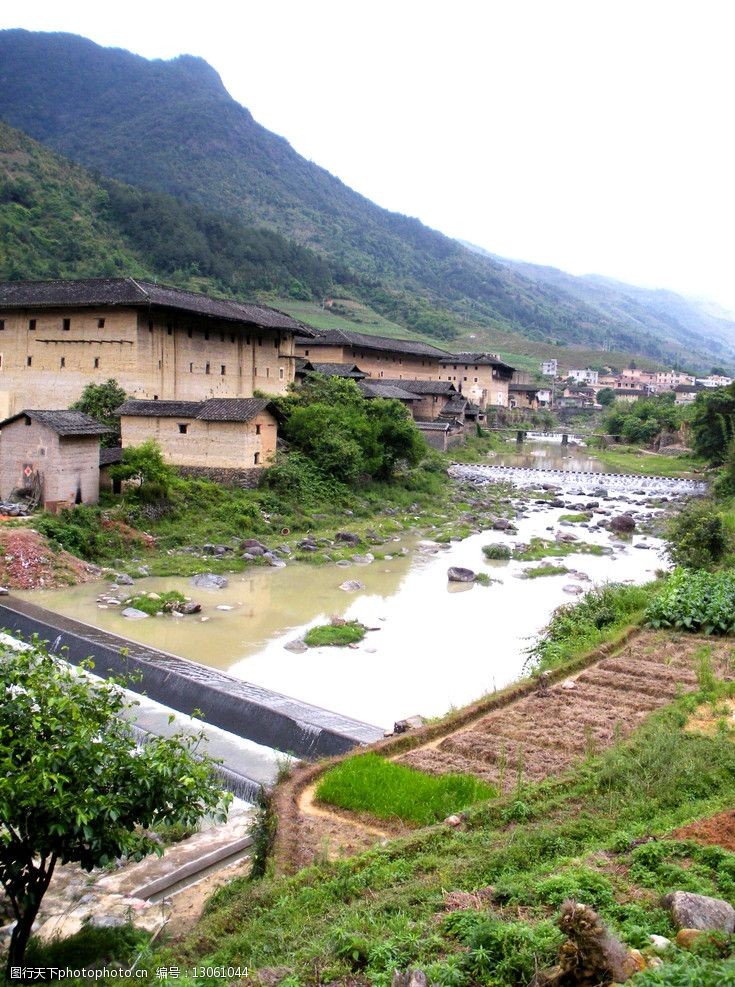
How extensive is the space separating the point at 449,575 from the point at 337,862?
1416 cm

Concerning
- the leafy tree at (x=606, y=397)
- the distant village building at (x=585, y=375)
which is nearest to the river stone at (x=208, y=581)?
the leafy tree at (x=606, y=397)

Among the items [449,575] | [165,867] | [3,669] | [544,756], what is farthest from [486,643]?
[3,669]

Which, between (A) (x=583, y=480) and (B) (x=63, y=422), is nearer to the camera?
(B) (x=63, y=422)

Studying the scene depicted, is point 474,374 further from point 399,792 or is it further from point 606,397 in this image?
point 399,792

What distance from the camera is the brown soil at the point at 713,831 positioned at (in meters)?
5.31

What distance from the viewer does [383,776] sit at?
722 centimetres

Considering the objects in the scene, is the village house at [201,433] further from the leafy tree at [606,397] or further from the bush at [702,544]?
the leafy tree at [606,397]

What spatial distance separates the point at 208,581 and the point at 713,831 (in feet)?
44.3

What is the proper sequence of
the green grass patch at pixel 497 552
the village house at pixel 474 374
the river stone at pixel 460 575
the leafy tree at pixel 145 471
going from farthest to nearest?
the village house at pixel 474 374, the green grass patch at pixel 497 552, the leafy tree at pixel 145 471, the river stone at pixel 460 575

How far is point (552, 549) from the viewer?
23281 millimetres

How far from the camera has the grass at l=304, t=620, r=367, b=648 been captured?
46.9 ft

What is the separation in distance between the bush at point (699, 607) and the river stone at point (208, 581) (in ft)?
29.9

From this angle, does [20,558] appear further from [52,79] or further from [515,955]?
[52,79]

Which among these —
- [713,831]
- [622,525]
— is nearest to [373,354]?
[622,525]
